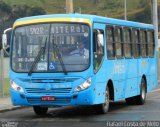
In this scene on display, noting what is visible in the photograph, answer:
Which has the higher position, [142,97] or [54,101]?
[54,101]

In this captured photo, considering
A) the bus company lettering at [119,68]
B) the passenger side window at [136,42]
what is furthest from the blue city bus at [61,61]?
the passenger side window at [136,42]

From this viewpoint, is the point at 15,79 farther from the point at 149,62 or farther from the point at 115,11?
the point at 115,11

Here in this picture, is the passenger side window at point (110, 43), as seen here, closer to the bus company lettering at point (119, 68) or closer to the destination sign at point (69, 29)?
the bus company lettering at point (119, 68)

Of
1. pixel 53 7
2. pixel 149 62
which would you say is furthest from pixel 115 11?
pixel 149 62

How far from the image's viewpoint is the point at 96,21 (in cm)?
1647

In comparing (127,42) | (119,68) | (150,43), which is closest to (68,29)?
(119,68)

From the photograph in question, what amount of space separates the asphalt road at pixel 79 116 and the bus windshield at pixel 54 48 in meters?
1.33

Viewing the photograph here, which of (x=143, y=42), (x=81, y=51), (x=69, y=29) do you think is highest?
(x=69, y=29)

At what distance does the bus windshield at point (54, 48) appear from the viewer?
15828 millimetres

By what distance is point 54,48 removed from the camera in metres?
16.0

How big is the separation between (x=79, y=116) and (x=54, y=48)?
2067mm

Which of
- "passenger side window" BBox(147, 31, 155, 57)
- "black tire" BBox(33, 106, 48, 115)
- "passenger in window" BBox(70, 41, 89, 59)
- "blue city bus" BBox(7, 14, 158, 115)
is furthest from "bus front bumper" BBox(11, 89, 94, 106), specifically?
"passenger side window" BBox(147, 31, 155, 57)

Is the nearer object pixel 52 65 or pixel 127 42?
pixel 52 65

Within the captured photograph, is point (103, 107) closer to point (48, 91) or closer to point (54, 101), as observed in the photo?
point (54, 101)
